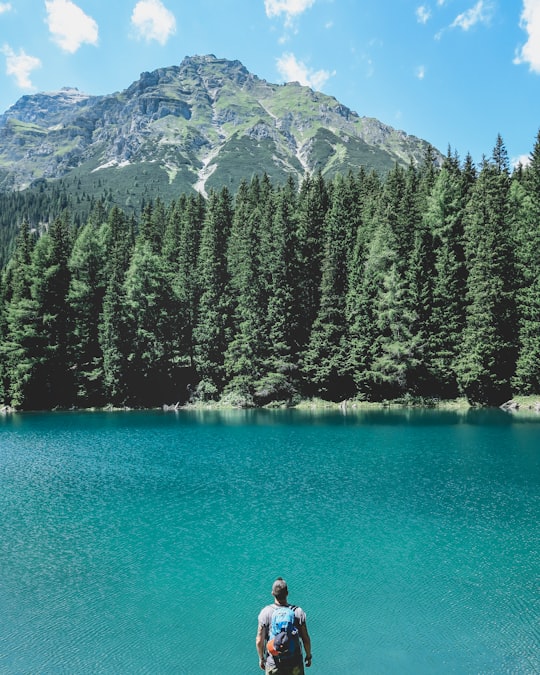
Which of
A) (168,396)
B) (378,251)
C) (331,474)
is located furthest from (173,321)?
(331,474)

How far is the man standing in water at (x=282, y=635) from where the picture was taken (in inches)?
303

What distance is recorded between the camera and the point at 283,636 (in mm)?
7668

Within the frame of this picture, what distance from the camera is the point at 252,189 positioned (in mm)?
77750

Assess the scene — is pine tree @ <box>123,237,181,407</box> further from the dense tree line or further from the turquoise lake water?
the turquoise lake water

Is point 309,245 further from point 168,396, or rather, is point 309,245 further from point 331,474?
point 331,474

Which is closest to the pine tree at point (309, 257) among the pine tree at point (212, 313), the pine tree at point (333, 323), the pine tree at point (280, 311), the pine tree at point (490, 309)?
the pine tree at point (280, 311)

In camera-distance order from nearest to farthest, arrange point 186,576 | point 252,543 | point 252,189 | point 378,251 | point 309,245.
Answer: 1. point 186,576
2. point 252,543
3. point 378,251
4. point 309,245
5. point 252,189

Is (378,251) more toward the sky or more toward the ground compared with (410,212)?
more toward the ground

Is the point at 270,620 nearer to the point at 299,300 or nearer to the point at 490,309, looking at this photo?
the point at 490,309

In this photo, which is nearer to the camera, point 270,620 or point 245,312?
point 270,620

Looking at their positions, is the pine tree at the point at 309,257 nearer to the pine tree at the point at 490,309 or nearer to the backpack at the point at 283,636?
the pine tree at the point at 490,309

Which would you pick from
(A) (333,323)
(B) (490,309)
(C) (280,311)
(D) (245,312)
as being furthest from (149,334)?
(B) (490,309)

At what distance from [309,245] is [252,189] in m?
15.2

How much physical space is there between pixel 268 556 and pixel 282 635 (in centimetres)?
1021
